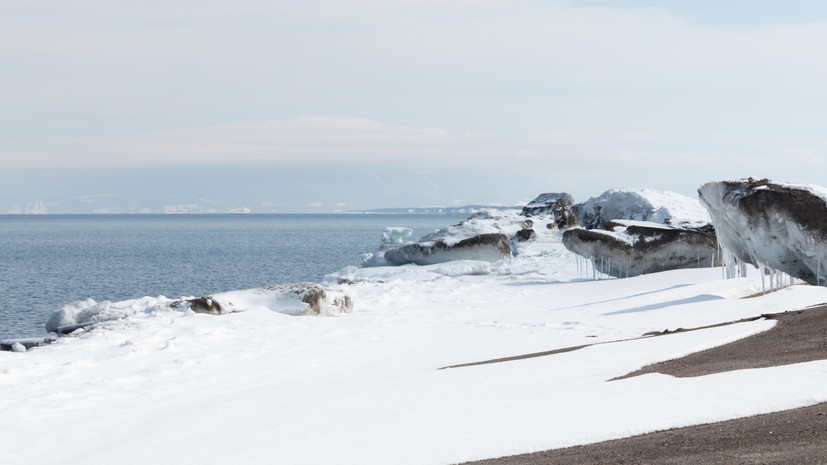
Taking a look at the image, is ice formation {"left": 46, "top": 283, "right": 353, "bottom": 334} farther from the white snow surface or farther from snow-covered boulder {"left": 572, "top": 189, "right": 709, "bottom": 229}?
snow-covered boulder {"left": 572, "top": 189, "right": 709, "bottom": 229}

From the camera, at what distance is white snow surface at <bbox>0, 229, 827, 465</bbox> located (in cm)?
692

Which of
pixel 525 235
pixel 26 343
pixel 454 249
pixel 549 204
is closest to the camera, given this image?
pixel 26 343

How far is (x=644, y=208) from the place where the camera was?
1527 inches

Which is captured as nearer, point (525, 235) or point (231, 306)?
point (231, 306)

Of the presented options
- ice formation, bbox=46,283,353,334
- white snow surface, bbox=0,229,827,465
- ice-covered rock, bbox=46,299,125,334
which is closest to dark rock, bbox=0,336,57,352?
ice formation, bbox=46,283,353,334

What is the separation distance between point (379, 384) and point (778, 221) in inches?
394

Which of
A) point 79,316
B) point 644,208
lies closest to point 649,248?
point 644,208

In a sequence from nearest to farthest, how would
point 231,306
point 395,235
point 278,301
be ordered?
1. point 231,306
2. point 278,301
3. point 395,235

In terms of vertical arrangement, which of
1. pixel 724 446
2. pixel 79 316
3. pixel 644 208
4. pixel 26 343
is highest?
pixel 644 208

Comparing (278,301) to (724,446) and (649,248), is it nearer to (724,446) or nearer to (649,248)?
(649,248)

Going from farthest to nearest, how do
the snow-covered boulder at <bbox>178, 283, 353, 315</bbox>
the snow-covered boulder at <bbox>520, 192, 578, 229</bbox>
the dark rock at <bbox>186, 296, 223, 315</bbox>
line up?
the snow-covered boulder at <bbox>520, 192, 578, 229</bbox> → the snow-covered boulder at <bbox>178, 283, 353, 315</bbox> → the dark rock at <bbox>186, 296, 223, 315</bbox>

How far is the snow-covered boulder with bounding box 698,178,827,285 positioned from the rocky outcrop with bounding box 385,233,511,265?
1742 cm

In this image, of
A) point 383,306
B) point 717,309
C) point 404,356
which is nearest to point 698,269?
point 717,309

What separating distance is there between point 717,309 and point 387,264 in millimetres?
22894
